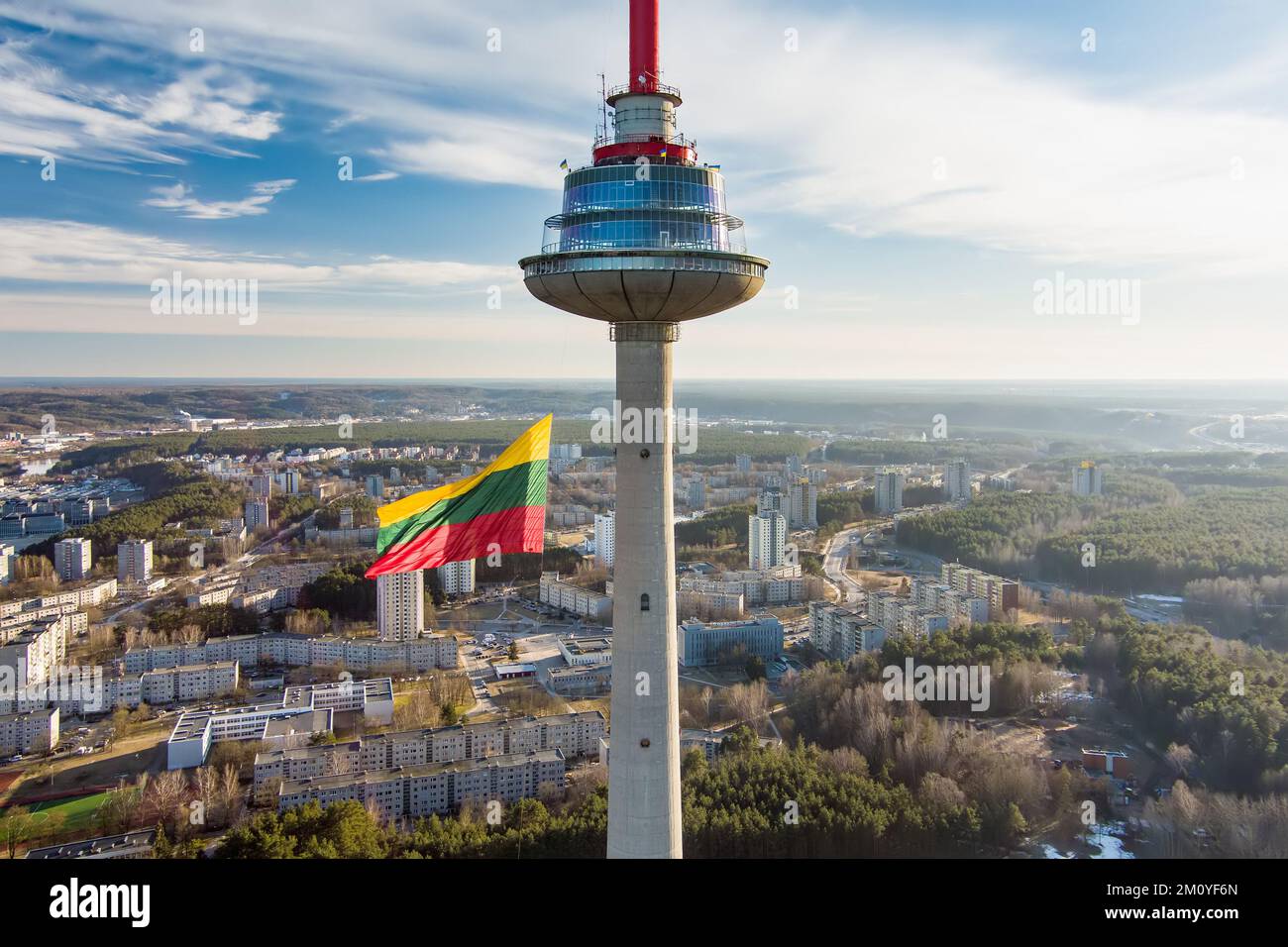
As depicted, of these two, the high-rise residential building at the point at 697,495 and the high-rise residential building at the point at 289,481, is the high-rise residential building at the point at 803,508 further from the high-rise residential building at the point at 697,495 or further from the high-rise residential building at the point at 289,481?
the high-rise residential building at the point at 289,481

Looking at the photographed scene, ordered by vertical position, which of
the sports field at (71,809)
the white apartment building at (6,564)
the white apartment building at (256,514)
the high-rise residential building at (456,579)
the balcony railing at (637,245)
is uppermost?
the balcony railing at (637,245)


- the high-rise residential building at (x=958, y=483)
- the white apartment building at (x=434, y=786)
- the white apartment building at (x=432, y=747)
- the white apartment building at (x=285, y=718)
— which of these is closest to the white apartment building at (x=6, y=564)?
the white apartment building at (x=285, y=718)

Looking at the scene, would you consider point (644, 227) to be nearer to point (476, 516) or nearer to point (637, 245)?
point (637, 245)

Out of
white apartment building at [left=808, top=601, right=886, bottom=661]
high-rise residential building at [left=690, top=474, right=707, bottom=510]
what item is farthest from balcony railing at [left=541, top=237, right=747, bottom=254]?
high-rise residential building at [left=690, top=474, right=707, bottom=510]

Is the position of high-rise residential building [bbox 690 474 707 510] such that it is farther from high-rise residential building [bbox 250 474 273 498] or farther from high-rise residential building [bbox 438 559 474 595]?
high-rise residential building [bbox 250 474 273 498]
